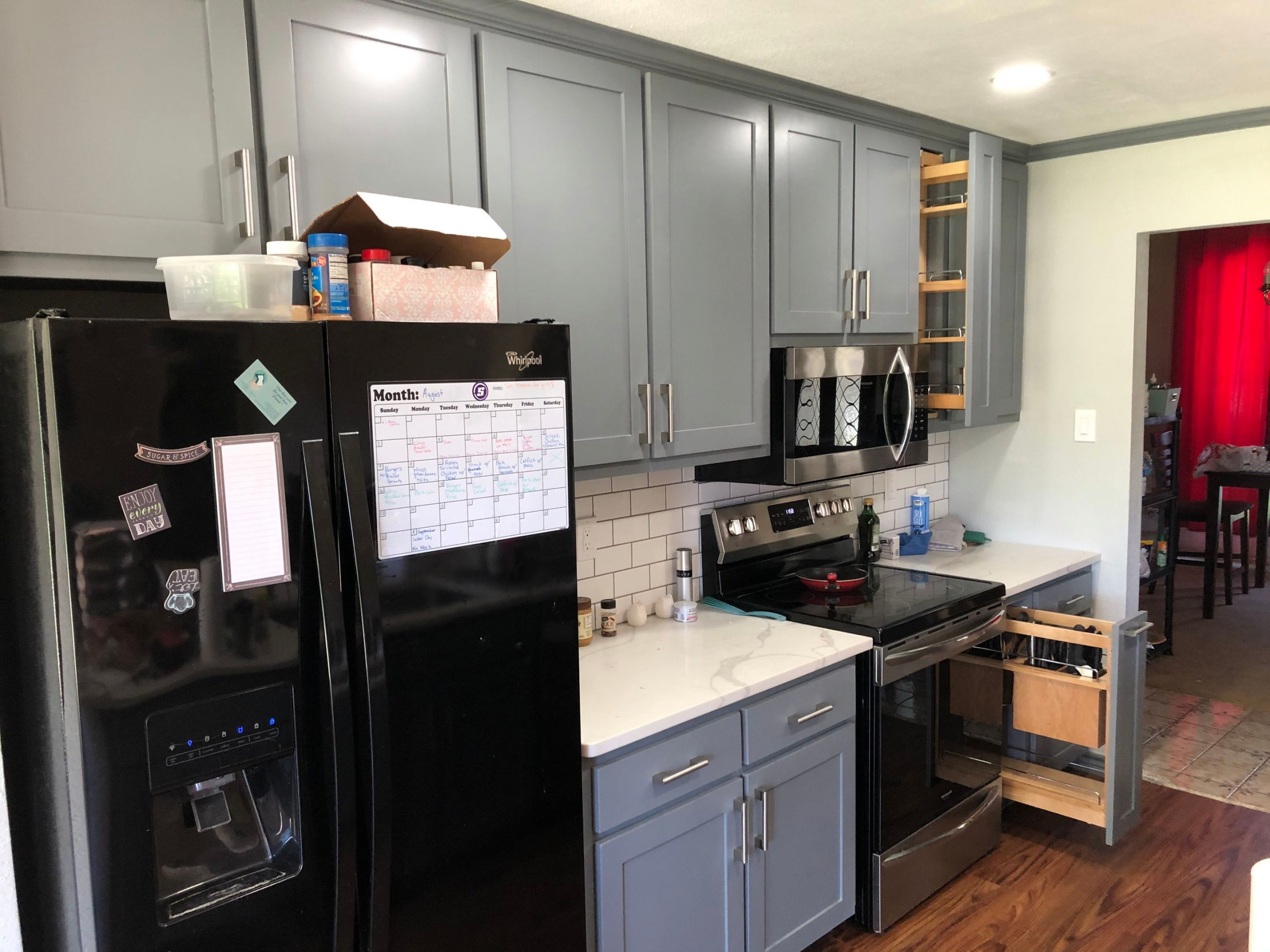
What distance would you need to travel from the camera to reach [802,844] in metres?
2.40

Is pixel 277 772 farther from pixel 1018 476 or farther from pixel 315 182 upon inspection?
pixel 1018 476

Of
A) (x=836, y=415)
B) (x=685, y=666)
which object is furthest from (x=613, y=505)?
(x=836, y=415)

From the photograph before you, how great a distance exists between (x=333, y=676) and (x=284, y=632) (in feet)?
0.32

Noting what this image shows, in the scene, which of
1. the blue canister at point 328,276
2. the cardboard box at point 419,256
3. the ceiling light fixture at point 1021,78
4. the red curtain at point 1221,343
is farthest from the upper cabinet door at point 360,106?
the red curtain at point 1221,343

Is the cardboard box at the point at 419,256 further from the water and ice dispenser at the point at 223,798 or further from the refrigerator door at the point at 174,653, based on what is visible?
the water and ice dispenser at the point at 223,798

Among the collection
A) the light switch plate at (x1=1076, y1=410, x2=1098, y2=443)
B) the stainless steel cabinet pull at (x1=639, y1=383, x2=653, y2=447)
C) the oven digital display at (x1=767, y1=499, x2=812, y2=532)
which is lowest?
the oven digital display at (x1=767, y1=499, x2=812, y2=532)

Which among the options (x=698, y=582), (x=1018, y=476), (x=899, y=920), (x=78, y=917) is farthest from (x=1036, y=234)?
(x=78, y=917)

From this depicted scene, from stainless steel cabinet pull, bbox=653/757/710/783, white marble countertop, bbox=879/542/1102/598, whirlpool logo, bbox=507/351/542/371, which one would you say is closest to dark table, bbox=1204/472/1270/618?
white marble countertop, bbox=879/542/1102/598

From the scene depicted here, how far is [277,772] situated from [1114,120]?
3.31m

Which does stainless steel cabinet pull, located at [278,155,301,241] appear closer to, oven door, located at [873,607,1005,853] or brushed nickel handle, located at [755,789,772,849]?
brushed nickel handle, located at [755,789,772,849]

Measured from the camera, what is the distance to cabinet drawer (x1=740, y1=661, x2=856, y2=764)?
Answer: 2242mm

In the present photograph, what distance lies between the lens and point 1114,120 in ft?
10.8

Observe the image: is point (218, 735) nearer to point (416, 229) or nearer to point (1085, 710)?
point (416, 229)

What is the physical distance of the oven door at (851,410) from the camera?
2703mm
